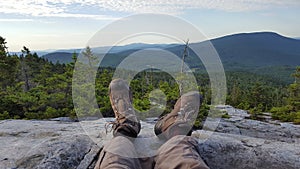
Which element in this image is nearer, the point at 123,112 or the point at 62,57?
the point at 123,112

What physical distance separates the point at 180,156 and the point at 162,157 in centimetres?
18

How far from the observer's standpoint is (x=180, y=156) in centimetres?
161

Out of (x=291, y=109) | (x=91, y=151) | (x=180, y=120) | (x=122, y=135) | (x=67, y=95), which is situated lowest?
(x=291, y=109)

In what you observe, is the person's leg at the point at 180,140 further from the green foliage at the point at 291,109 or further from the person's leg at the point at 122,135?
the green foliage at the point at 291,109

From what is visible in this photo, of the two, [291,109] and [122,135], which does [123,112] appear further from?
[291,109]

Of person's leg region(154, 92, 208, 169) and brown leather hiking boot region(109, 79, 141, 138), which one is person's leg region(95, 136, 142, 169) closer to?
person's leg region(154, 92, 208, 169)

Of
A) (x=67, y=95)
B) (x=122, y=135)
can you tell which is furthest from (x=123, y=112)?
(x=67, y=95)

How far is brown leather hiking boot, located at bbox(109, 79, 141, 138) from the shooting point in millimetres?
2314

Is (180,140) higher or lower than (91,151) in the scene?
higher

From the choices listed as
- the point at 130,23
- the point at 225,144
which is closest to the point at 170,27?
the point at 130,23

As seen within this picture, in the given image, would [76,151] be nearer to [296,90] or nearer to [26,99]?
[26,99]

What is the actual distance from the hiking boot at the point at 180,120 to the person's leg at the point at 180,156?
1.35 feet

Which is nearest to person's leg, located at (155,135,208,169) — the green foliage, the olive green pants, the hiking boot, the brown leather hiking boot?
the olive green pants

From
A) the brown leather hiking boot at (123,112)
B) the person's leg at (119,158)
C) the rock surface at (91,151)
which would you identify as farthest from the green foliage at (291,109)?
the person's leg at (119,158)
